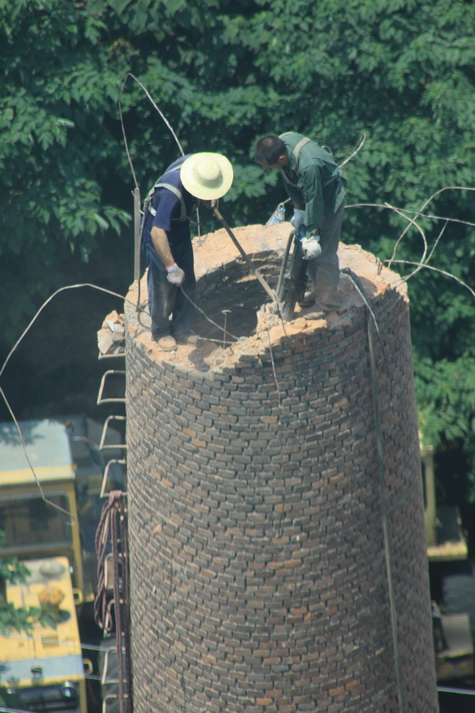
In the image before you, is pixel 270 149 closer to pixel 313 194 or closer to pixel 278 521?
pixel 313 194

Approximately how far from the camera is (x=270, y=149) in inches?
349

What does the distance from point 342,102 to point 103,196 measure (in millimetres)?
4076

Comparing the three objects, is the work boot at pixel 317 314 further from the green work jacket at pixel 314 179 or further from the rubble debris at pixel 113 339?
the rubble debris at pixel 113 339

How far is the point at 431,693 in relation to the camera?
426 inches

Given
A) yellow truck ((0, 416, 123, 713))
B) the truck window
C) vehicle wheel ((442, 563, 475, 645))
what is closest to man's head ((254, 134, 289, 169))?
yellow truck ((0, 416, 123, 713))

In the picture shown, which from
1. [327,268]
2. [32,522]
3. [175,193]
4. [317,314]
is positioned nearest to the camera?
[317,314]

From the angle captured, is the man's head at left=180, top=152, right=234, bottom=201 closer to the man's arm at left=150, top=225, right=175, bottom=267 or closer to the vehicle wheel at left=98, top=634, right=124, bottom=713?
the man's arm at left=150, top=225, right=175, bottom=267

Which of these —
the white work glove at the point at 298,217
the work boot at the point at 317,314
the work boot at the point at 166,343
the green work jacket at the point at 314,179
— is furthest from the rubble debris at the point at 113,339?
the green work jacket at the point at 314,179

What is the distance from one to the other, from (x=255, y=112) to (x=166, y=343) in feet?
28.9

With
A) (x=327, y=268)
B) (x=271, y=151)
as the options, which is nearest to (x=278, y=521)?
(x=327, y=268)

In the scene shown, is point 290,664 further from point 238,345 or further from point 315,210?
point 315,210

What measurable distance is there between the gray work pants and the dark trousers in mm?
1081

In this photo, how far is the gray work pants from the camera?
9.29 metres

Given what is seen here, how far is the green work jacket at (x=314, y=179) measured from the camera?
29.5ft
